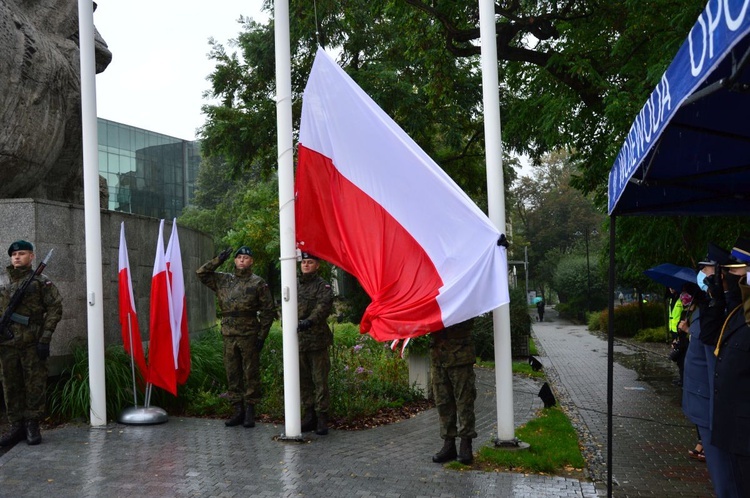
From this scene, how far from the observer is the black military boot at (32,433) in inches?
295

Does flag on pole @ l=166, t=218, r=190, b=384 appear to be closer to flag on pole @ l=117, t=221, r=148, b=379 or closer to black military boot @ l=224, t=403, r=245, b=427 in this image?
flag on pole @ l=117, t=221, r=148, b=379

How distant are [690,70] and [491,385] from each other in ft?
32.6

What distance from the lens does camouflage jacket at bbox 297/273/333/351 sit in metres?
8.16

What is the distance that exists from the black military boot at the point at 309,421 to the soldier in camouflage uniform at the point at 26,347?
8.83 ft

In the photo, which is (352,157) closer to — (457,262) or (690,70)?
(457,262)

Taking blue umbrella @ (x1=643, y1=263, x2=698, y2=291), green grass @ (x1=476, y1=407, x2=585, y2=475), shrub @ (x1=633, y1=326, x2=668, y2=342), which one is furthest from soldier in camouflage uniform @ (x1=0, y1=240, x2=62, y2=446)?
shrub @ (x1=633, y1=326, x2=668, y2=342)

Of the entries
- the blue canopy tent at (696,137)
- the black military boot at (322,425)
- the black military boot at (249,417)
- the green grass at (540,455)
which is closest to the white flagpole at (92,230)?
the black military boot at (249,417)

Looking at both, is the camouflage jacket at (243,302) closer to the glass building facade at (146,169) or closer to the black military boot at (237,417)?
the black military boot at (237,417)

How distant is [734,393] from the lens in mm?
4465

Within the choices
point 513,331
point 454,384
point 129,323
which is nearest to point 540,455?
point 454,384

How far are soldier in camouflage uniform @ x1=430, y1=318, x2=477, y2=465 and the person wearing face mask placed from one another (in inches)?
99.1

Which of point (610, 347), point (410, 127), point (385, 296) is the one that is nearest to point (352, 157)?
point (385, 296)

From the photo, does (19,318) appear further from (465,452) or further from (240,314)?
(465,452)

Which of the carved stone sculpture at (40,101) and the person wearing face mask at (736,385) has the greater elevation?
the carved stone sculpture at (40,101)
